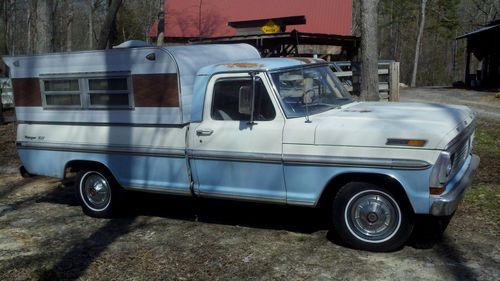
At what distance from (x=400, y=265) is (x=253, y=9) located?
994 inches

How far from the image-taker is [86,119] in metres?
7.14

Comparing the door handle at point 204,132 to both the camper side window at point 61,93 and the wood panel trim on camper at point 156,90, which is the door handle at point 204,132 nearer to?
the wood panel trim on camper at point 156,90

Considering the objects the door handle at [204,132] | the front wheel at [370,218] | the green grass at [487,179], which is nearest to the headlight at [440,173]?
the front wheel at [370,218]

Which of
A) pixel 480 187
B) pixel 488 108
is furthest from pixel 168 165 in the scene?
pixel 488 108

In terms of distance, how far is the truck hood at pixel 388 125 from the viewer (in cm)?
509

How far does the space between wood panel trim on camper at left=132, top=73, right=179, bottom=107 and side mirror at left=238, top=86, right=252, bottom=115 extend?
916mm

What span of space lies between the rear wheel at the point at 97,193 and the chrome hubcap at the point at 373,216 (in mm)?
3168

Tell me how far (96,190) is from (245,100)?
268 centimetres

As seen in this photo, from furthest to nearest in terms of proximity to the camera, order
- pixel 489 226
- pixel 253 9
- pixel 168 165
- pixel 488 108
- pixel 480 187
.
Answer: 1. pixel 253 9
2. pixel 488 108
3. pixel 480 187
4. pixel 168 165
5. pixel 489 226

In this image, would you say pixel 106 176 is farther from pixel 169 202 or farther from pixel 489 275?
pixel 489 275

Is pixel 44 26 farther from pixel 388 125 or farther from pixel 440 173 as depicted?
pixel 440 173

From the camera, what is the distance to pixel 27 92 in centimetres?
763

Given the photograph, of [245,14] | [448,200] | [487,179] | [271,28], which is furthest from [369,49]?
[245,14]

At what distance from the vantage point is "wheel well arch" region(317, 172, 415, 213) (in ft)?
17.4
